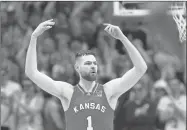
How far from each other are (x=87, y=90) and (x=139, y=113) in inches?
150

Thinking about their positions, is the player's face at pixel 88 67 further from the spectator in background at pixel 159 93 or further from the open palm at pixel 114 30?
the spectator in background at pixel 159 93

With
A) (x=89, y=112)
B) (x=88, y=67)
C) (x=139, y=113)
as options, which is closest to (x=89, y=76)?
(x=88, y=67)

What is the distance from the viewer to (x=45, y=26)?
570 centimetres

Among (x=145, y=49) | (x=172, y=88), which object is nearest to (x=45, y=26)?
(x=172, y=88)

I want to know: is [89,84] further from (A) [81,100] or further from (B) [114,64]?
(B) [114,64]

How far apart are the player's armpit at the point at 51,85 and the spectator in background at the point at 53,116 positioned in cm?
387

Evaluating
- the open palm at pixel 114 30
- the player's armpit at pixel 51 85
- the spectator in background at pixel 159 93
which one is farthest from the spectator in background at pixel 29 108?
the open palm at pixel 114 30

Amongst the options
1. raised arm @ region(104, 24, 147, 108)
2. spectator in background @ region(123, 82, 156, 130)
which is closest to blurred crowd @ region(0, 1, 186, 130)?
spectator in background @ region(123, 82, 156, 130)

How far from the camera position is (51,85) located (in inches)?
236

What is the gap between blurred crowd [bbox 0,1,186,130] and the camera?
974cm

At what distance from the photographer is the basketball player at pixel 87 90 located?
5797 millimetres

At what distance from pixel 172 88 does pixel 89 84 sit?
448 cm

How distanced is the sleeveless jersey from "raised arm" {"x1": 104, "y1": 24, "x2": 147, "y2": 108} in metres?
0.13

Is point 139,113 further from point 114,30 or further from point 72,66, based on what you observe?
point 114,30
